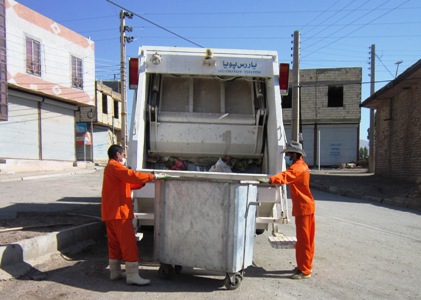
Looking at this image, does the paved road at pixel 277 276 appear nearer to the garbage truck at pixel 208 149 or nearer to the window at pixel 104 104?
the garbage truck at pixel 208 149

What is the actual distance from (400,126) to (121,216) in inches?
582

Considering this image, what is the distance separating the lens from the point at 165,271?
4180 mm

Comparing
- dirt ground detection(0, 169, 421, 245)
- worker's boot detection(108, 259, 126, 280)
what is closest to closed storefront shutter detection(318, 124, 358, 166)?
dirt ground detection(0, 169, 421, 245)

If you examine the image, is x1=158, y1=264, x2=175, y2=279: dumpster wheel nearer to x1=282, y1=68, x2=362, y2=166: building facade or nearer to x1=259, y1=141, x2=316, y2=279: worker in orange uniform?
x1=259, y1=141, x2=316, y2=279: worker in orange uniform

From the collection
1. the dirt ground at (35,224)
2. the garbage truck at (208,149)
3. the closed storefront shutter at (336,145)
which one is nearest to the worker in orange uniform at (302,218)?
the garbage truck at (208,149)

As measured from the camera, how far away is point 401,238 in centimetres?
670

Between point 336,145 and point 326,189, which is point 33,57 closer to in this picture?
point 326,189

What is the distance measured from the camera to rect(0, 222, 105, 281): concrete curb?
4.16 m

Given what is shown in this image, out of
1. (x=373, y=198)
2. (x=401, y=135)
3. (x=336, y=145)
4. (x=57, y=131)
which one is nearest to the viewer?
(x=373, y=198)

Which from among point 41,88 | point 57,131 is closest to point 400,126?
point 41,88

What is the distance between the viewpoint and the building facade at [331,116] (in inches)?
1180

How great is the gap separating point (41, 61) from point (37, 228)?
51.4 ft

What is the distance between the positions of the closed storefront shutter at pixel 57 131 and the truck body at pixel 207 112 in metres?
16.0

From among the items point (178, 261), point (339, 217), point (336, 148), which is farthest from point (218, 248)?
point (336, 148)
